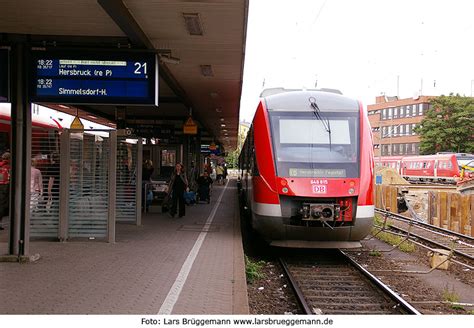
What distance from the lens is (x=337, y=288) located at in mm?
8086

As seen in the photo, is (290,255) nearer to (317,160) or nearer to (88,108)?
(317,160)

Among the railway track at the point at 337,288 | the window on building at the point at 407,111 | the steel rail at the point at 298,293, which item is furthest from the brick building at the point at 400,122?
the steel rail at the point at 298,293

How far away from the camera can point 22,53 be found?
8039mm

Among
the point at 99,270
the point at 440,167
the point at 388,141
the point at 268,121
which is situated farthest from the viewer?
the point at 388,141

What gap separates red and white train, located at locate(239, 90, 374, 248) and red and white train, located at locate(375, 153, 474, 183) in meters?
38.7

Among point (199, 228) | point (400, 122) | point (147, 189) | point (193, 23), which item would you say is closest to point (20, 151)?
point (193, 23)

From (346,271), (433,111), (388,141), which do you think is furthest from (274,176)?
(388,141)

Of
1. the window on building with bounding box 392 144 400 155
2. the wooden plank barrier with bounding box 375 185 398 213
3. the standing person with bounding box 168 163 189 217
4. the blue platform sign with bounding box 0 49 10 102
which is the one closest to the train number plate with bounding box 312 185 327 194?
the blue platform sign with bounding box 0 49 10 102

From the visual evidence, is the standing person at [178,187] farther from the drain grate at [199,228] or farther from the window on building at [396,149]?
the window on building at [396,149]

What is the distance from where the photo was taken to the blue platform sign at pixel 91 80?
26.1ft

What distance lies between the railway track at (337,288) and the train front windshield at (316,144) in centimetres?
171

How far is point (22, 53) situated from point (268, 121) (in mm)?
4418

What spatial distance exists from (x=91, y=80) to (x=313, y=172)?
13.5ft

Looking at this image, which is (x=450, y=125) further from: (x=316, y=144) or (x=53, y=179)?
(x=53, y=179)
